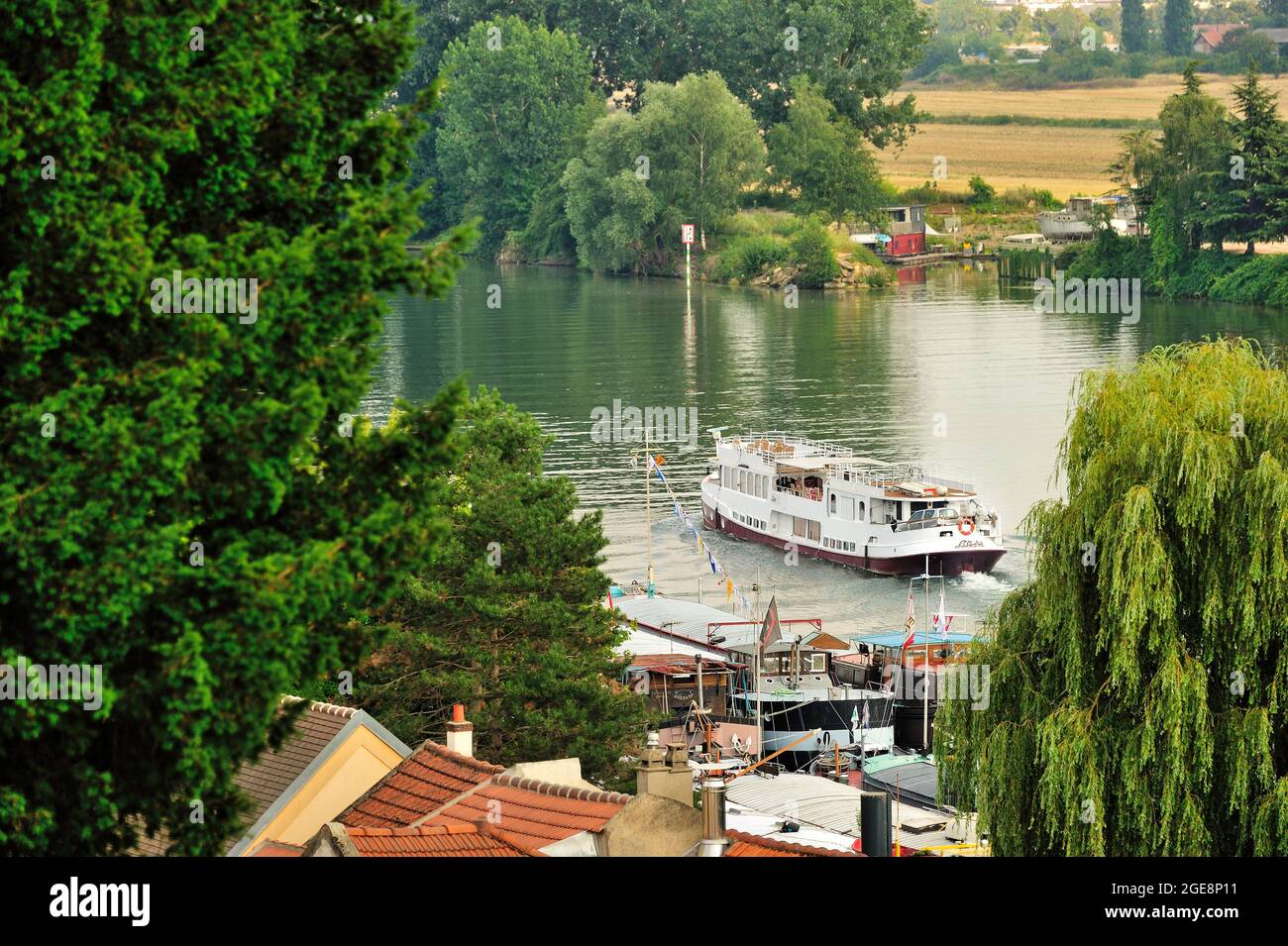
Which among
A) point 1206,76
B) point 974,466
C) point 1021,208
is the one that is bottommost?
point 974,466

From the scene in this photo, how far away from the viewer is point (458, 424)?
3991 centimetres

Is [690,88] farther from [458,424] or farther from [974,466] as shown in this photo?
[458,424]

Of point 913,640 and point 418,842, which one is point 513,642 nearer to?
point 418,842

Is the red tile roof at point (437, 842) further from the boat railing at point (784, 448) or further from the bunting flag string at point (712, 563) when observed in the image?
the boat railing at point (784, 448)

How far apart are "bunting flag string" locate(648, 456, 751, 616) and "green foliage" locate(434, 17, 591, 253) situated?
86909 mm

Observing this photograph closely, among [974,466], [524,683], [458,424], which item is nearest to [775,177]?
[974,466]

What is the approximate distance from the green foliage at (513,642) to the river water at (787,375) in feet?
48.3

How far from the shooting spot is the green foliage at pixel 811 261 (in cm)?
13900

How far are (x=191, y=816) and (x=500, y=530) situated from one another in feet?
68.3

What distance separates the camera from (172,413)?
10758 mm

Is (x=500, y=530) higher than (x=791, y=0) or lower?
lower
